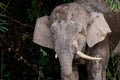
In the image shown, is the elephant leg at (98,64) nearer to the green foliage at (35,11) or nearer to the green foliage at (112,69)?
the green foliage at (112,69)

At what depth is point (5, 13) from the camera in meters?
5.61

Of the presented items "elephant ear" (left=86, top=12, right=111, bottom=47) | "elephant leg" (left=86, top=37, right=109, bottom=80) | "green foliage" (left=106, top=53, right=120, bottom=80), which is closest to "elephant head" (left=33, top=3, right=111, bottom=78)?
"elephant ear" (left=86, top=12, right=111, bottom=47)

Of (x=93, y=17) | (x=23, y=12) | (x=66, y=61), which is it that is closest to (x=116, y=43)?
(x=93, y=17)

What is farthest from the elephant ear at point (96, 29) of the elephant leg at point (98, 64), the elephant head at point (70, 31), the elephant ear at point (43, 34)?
the elephant ear at point (43, 34)

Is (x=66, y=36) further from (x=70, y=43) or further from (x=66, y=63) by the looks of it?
(x=66, y=63)

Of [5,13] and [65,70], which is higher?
[5,13]

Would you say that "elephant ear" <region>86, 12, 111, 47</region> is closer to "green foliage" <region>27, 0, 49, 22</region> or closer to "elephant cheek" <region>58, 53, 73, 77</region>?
"elephant cheek" <region>58, 53, 73, 77</region>

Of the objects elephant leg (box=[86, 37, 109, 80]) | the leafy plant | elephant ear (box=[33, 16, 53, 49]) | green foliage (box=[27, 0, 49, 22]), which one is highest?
green foliage (box=[27, 0, 49, 22])

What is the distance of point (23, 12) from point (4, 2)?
0.94 feet

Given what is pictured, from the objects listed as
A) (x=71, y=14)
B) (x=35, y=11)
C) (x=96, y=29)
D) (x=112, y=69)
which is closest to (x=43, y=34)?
(x=71, y=14)

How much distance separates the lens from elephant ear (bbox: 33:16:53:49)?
4.70 metres

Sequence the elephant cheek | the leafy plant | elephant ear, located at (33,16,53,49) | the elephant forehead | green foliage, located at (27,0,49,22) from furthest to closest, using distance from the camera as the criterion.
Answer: green foliage, located at (27,0,49,22)
the leafy plant
elephant ear, located at (33,16,53,49)
the elephant forehead
the elephant cheek

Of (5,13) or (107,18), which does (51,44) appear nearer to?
(107,18)

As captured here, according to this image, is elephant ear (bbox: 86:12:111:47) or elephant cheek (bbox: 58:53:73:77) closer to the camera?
elephant cheek (bbox: 58:53:73:77)
